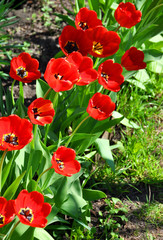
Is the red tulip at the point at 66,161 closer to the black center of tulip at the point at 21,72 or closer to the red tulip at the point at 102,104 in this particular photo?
the red tulip at the point at 102,104

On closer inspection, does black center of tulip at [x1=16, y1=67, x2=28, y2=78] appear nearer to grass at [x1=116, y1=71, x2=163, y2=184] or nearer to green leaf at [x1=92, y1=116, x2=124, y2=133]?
green leaf at [x1=92, y1=116, x2=124, y2=133]

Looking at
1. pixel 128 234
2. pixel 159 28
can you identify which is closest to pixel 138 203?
pixel 128 234

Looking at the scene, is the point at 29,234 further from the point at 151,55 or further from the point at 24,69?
the point at 151,55

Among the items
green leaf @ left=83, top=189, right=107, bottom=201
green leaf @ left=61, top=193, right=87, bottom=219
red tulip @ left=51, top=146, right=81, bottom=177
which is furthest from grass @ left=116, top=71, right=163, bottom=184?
red tulip @ left=51, top=146, right=81, bottom=177

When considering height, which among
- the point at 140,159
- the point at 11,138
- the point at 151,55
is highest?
the point at 11,138

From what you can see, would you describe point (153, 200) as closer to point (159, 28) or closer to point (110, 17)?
point (159, 28)

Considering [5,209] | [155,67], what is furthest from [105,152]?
[155,67]

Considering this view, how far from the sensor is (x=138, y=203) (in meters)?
2.14

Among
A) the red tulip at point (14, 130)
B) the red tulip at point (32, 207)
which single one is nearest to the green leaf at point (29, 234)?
the red tulip at point (32, 207)

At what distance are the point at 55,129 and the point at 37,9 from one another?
1.75 meters

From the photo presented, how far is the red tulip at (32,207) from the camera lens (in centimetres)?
113

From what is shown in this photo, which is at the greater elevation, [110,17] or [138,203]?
[110,17]

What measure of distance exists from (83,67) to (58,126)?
2.14ft

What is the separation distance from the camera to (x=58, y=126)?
2131mm
